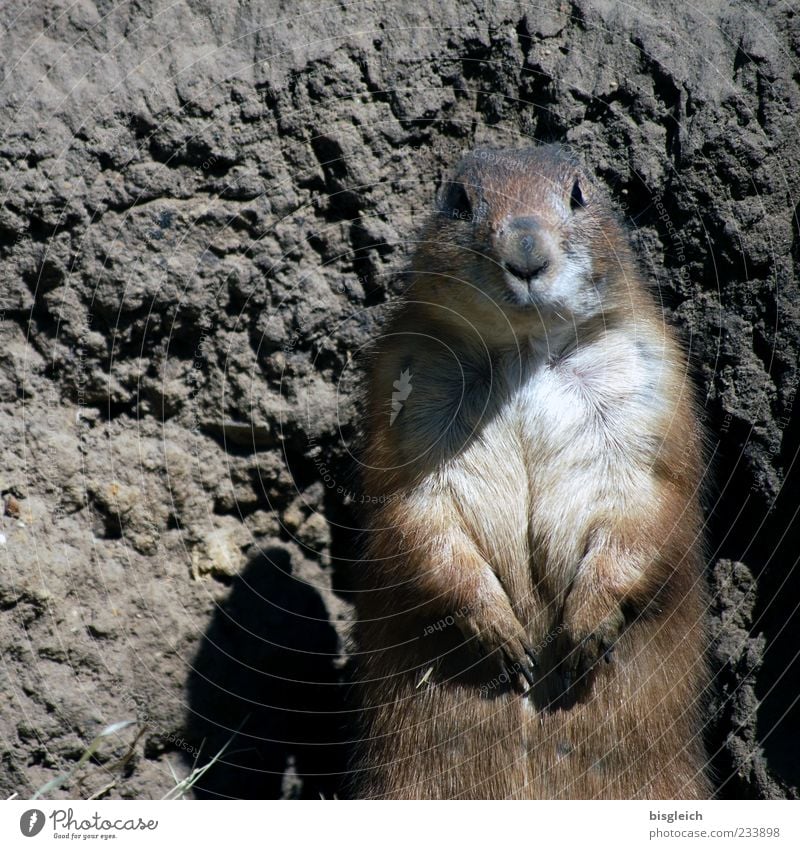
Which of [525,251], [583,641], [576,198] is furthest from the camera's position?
[576,198]

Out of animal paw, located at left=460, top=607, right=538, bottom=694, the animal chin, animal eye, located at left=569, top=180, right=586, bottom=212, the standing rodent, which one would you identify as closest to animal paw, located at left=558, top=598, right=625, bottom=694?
the standing rodent

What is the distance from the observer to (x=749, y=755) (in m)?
4.54

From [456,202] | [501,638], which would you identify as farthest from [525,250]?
[501,638]

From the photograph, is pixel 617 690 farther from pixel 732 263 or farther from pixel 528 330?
pixel 732 263

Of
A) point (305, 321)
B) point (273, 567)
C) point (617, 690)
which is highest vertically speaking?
point (305, 321)

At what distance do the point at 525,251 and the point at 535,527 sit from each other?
120cm

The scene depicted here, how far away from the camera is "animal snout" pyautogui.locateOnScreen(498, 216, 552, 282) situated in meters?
3.47

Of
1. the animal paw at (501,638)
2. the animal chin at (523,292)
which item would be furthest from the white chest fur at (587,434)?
the animal chin at (523,292)

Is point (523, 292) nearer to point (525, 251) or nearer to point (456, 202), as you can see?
point (525, 251)

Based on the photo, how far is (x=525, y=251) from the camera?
346cm

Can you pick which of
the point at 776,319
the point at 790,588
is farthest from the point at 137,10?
the point at 790,588

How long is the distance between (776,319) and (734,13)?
4.94 ft

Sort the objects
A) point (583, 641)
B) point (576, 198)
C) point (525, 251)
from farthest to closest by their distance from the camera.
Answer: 1. point (576, 198)
2. point (583, 641)
3. point (525, 251)

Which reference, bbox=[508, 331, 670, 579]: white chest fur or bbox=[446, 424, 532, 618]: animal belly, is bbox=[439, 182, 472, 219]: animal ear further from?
bbox=[446, 424, 532, 618]: animal belly
